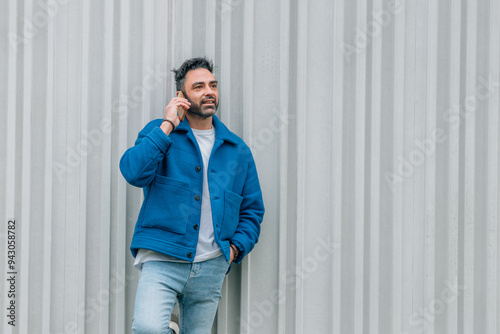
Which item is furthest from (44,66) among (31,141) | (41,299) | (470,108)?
(470,108)

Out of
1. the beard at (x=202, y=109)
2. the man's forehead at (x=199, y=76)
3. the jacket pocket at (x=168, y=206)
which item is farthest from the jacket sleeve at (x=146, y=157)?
the man's forehead at (x=199, y=76)

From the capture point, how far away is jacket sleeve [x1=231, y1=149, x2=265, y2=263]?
3.32m

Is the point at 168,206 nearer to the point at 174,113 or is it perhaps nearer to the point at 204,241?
the point at 204,241

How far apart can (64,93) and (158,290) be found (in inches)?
59.2

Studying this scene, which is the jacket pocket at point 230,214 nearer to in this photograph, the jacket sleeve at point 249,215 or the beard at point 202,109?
the jacket sleeve at point 249,215

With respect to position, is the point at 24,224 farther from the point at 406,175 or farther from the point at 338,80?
the point at 406,175

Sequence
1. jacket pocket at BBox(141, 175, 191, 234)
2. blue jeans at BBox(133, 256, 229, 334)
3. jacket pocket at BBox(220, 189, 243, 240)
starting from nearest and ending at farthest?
blue jeans at BBox(133, 256, 229, 334), jacket pocket at BBox(141, 175, 191, 234), jacket pocket at BBox(220, 189, 243, 240)

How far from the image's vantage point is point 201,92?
3.31 m

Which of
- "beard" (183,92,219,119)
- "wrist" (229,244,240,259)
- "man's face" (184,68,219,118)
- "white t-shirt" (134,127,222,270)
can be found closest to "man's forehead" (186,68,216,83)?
"man's face" (184,68,219,118)

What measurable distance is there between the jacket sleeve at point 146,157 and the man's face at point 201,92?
1.08ft

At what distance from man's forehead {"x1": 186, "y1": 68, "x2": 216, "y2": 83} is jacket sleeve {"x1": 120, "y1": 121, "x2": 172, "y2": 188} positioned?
0.44 meters

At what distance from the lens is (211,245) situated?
10.5 feet

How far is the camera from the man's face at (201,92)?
10.8 ft

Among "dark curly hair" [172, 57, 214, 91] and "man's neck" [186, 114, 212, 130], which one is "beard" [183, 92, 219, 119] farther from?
"dark curly hair" [172, 57, 214, 91]
